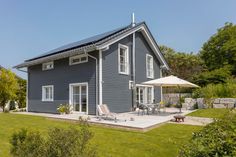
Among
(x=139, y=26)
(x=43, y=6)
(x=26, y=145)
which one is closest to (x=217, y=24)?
(x=139, y=26)

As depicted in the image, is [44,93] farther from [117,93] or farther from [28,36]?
[28,36]

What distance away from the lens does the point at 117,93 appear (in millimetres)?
15273

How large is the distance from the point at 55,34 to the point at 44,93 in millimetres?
10486

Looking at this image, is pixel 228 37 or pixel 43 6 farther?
pixel 228 37

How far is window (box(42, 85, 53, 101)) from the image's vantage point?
17.7 metres

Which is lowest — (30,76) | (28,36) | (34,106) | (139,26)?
(34,106)

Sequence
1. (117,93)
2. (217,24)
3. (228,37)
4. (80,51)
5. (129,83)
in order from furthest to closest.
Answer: (217,24) → (228,37) → (129,83) → (117,93) → (80,51)

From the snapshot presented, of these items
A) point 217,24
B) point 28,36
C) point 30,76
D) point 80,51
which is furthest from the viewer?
point 217,24

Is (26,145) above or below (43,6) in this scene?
below

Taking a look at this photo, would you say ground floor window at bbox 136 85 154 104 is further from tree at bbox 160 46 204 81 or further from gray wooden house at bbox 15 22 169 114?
tree at bbox 160 46 204 81

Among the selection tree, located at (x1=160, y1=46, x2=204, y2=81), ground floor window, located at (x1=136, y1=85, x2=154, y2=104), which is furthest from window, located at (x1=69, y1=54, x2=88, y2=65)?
tree, located at (x1=160, y1=46, x2=204, y2=81)

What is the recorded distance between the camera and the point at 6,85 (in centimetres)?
1980

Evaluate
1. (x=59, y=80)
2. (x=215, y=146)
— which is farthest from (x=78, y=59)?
(x=215, y=146)

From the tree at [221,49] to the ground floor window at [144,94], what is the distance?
1684 cm
